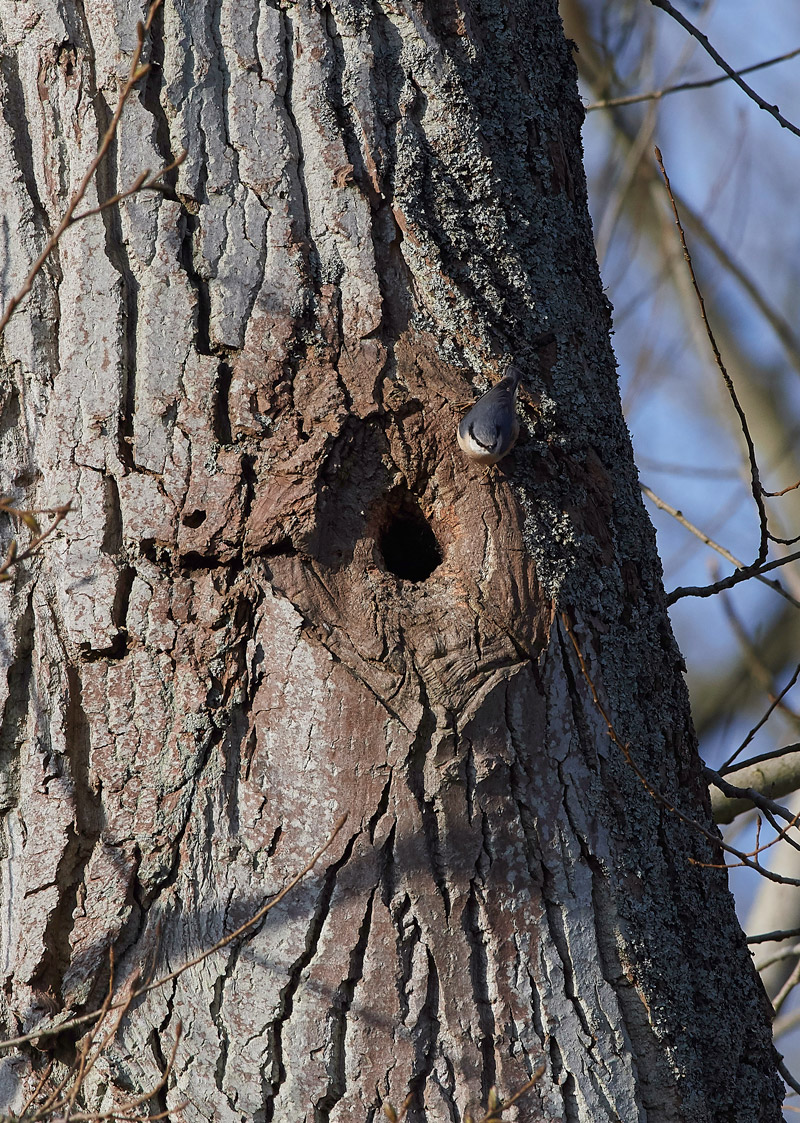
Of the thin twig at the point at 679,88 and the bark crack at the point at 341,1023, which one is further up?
the thin twig at the point at 679,88

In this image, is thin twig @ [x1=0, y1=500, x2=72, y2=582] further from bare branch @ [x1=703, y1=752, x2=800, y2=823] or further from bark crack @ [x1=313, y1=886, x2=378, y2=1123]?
bare branch @ [x1=703, y1=752, x2=800, y2=823]

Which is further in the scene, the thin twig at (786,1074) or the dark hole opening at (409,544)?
the thin twig at (786,1074)

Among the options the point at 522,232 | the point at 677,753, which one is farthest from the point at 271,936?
the point at 522,232

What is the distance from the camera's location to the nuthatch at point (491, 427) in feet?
4.20

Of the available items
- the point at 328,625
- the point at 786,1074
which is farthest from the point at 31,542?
the point at 786,1074

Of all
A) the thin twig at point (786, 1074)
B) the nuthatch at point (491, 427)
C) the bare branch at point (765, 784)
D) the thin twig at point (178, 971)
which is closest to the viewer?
the thin twig at point (178, 971)

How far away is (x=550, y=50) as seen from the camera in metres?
1.58

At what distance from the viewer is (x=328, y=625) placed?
121 centimetres

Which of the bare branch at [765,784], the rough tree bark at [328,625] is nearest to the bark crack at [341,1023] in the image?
the rough tree bark at [328,625]

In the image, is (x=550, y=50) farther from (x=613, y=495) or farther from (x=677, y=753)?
(x=677, y=753)

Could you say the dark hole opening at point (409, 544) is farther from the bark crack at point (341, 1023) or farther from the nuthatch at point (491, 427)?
the bark crack at point (341, 1023)

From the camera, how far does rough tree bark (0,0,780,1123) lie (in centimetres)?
115

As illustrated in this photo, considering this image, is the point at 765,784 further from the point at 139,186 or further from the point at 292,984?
the point at 139,186

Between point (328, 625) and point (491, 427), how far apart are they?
1.17ft
